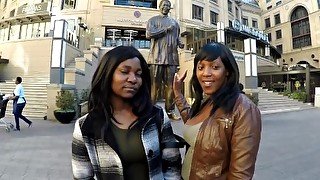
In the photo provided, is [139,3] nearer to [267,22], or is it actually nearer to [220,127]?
[220,127]

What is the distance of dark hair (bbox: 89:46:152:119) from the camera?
1.35 m

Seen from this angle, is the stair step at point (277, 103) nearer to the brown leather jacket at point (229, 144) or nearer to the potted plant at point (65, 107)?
the potted plant at point (65, 107)

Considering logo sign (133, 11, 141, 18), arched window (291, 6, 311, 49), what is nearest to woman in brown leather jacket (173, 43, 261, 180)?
logo sign (133, 11, 141, 18)

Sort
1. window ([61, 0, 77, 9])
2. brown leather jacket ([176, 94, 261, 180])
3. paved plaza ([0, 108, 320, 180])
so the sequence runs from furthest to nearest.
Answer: window ([61, 0, 77, 9]), paved plaza ([0, 108, 320, 180]), brown leather jacket ([176, 94, 261, 180])

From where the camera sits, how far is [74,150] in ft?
4.50

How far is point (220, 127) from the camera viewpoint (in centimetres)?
129

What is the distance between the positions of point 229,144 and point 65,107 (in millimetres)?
8769

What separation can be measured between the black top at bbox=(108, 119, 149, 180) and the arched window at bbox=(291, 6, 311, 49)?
45186 mm

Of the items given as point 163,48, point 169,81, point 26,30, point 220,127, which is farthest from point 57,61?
point 26,30

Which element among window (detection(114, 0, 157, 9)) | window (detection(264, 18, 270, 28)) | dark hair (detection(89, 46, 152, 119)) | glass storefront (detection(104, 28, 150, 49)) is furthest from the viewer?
window (detection(264, 18, 270, 28))

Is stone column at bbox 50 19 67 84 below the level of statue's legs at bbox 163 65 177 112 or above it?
above

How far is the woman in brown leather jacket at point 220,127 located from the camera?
4.01ft

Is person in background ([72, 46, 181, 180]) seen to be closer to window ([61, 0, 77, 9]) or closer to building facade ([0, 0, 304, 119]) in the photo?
building facade ([0, 0, 304, 119])

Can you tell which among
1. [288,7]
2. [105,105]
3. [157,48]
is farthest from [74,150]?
[288,7]
